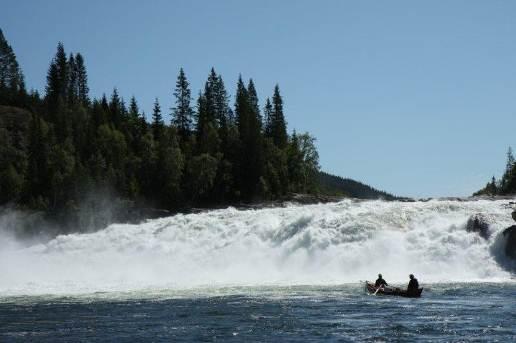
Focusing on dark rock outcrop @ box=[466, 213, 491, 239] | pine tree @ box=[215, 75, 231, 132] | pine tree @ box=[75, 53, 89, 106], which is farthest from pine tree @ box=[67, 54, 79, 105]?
dark rock outcrop @ box=[466, 213, 491, 239]

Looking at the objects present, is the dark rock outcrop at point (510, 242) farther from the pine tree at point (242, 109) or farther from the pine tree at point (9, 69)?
the pine tree at point (9, 69)

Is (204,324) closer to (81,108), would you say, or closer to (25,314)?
(25,314)

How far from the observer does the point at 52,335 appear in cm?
2389

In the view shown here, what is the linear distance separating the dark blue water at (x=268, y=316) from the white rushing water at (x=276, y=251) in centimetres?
570

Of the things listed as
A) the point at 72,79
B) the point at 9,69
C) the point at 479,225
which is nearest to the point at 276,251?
the point at 479,225

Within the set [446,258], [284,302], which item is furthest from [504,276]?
[284,302]

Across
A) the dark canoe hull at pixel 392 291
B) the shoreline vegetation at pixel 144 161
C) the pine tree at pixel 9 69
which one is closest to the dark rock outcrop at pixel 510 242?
the dark canoe hull at pixel 392 291

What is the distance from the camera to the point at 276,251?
4744cm

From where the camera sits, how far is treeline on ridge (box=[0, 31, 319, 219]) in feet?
252

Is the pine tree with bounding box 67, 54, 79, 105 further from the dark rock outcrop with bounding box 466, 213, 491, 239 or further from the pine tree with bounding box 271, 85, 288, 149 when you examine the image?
the dark rock outcrop with bounding box 466, 213, 491, 239

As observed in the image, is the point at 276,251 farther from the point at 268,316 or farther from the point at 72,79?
the point at 72,79

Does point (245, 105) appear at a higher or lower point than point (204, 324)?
higher

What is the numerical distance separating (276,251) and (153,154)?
3762cm

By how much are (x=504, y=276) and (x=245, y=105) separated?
57.8 metres
